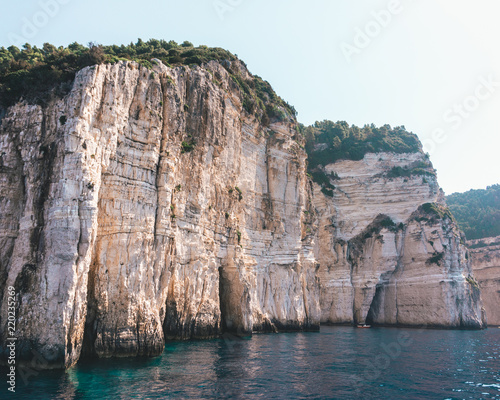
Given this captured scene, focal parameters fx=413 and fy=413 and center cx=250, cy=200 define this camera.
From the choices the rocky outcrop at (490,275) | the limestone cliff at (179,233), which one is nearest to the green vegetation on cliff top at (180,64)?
the limestone cliff at (179,233)

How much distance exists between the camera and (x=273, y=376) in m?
18.9

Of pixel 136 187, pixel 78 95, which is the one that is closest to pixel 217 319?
pixel 136 187

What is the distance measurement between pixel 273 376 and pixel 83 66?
1949cm

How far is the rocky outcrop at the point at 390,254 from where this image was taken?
56.9m

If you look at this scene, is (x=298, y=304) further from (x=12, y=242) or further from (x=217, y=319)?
(x=12, y=242)

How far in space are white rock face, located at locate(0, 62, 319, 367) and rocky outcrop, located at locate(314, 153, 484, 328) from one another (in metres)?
20.7

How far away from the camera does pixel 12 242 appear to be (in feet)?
67.6

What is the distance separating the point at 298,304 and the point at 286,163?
1584cm

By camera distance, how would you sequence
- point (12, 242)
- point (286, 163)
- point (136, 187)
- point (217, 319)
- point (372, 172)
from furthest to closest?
point (372, 172), point (286, 163), point (217, 319), point (136, 187), point (12, 242)

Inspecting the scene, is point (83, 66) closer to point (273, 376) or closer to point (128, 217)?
point (128, 217)

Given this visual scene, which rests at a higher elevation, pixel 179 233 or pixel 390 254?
pixel 179 233

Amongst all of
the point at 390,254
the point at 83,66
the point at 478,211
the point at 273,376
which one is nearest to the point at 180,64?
the point at 83,66

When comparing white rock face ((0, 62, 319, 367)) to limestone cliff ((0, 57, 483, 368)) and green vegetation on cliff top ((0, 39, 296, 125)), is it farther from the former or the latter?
green vegetation on cliff top ((0, 39, 296, 125))

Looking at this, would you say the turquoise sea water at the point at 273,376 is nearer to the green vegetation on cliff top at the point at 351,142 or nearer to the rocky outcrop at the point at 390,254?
the rocky outcrop at the point at 390,254
